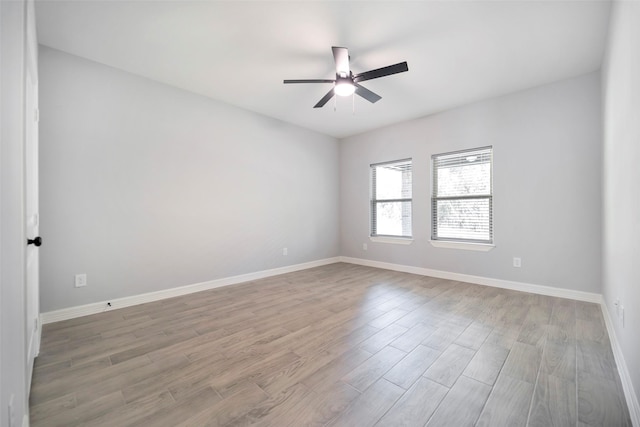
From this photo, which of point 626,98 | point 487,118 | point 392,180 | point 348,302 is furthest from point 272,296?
point 487,118

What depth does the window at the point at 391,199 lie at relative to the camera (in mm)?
4770

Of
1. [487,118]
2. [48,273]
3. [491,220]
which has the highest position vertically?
[487,118]

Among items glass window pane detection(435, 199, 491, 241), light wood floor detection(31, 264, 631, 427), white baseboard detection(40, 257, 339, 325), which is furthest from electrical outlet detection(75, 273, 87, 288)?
glass window pane detection(435, 199, 491, 241)

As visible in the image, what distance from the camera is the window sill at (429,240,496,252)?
3.76 m

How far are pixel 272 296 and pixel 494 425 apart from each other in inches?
99.0

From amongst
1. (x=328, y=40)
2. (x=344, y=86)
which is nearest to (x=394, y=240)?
(x=344, y=86)

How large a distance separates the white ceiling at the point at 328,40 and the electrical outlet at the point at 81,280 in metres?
2.29

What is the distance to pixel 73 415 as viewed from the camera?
1.36 metres

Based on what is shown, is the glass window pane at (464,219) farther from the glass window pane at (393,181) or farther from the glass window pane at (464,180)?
the glass window pane at (393,181)

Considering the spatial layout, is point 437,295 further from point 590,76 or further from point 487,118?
point 590,76

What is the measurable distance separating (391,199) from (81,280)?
15.0 ft

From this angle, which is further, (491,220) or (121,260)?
(491,220)

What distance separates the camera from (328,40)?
8.09ft

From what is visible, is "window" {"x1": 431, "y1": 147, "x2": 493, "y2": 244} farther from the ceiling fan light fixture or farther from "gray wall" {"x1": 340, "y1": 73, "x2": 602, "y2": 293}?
the ceiling fan light fixture
